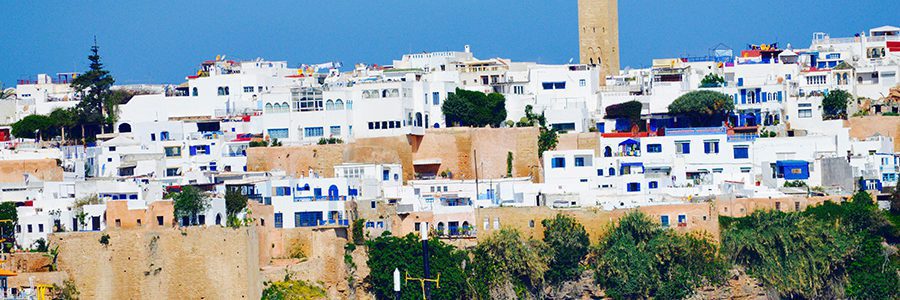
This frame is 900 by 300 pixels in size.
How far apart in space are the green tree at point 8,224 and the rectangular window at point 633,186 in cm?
1162

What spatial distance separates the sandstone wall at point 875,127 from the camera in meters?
41.7

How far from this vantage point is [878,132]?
137 feet

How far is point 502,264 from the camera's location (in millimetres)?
35219

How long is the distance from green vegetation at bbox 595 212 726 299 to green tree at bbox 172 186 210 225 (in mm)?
7158

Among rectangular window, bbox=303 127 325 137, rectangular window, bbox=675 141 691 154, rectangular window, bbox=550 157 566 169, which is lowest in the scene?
rectangular window, bbox=550 157 566 169

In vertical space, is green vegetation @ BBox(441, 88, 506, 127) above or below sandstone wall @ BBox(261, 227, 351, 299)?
above

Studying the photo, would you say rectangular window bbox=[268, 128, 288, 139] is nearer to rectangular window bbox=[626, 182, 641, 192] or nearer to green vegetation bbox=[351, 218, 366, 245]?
green vegetation bbox=[351, 218, 366, 245]

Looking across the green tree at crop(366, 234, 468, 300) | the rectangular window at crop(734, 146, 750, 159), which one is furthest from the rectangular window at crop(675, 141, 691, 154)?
the green tree at crop(366, 234, 468, 300)

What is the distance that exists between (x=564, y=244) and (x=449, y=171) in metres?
5.38

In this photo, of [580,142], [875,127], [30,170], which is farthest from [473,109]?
[30,170]

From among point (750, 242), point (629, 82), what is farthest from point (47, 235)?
point (629, 82)

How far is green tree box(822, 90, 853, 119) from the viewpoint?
42.4m

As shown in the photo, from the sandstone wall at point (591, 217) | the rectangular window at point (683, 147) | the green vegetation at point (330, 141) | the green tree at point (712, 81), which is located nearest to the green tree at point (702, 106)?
the green tree at point (712, 81)

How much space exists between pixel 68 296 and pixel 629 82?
55.9 ft
